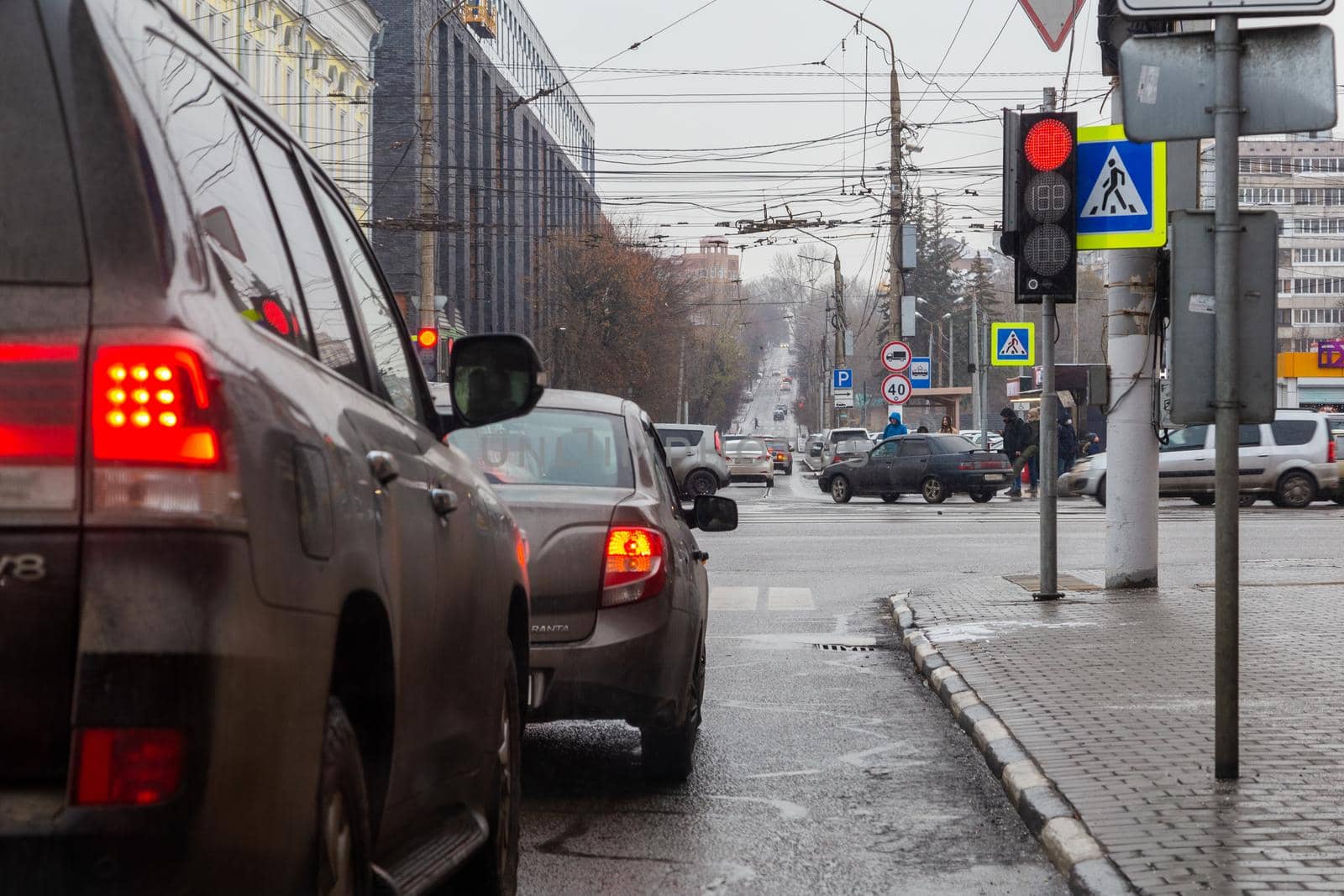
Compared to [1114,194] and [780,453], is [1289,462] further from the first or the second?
[780,453]

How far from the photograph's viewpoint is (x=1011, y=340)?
32.7 metres

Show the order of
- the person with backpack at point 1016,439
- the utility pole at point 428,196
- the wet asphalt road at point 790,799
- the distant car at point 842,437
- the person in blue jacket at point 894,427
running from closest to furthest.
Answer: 1. the wet asphalt road at point 790,799
2. the utility pole at point 428,196
3. the person with backpack at point 1016,439
4. the person in blue jacket at point 894,427
5. the distant car at point 842,437

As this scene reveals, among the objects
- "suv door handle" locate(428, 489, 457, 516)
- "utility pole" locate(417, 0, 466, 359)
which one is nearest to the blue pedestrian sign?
"utility pole" locate(417, 0, 466, 359)

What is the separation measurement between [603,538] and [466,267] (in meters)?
61.9

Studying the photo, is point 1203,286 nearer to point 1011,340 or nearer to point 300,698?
point 300,698

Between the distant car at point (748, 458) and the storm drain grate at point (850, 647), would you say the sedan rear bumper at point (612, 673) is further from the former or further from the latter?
the distant car at point (748, 458)

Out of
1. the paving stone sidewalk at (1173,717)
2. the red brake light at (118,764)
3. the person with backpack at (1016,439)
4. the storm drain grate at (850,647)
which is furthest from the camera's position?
the person with backpack at (1016,439)

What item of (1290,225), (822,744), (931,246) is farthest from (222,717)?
(1290,225)

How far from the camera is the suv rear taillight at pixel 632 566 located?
21.8ft

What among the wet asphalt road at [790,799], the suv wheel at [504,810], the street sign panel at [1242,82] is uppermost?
the street sign panel at [1242,82]

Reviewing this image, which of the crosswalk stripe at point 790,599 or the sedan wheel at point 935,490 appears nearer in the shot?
the crosswalk stripe at point 790,599

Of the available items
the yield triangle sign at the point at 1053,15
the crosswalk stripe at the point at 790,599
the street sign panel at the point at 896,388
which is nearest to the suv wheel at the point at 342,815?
the crosswalk stripe at the point at 790,599

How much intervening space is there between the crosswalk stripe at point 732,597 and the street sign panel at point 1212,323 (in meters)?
8.40

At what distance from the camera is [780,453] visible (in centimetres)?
6844
